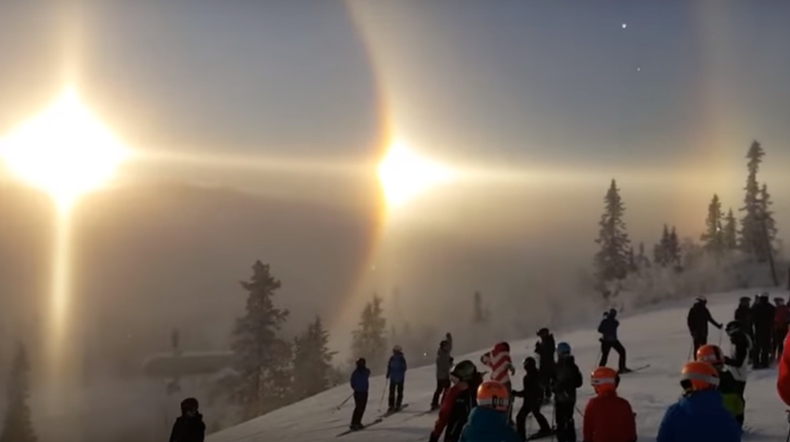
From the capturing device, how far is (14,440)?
205 feet

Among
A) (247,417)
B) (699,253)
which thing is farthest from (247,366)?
(699,253)

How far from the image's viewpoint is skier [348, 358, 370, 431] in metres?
20.1

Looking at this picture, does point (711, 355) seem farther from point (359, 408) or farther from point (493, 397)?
point (359, 408)

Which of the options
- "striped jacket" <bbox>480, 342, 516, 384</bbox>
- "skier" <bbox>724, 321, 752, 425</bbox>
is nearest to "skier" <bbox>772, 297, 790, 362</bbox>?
"skier" <bbox>724, 321, 752, 425</bbox>

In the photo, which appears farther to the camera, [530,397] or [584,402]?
[584,402]

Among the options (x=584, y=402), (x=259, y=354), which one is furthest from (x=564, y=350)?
(x=259, y=354)

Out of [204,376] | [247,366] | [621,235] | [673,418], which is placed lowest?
[204,376]

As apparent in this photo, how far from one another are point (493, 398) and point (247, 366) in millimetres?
49006

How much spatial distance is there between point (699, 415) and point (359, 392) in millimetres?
15293

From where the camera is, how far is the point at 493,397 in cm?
677

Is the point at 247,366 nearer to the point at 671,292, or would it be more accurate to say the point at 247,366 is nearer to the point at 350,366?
the point at 350,366

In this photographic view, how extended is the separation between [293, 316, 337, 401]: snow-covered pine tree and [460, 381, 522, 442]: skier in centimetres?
5241

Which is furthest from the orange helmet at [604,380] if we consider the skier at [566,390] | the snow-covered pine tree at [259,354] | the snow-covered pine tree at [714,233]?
the snow-covered pine tree at [714,233]

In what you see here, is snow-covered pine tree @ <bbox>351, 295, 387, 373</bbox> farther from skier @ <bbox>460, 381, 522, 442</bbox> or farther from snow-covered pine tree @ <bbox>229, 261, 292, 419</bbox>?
skier @ <bbox>460, 381, 522, 442</bbox>
